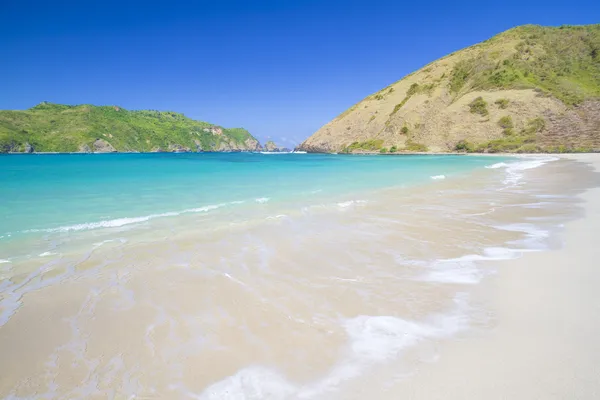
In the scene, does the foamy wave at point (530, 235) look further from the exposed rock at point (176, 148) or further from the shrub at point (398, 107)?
the exposed rock at point (176, 148)

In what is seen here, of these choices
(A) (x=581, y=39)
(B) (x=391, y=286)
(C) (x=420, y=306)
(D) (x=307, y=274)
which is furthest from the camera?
(A) (x=581, y=39)

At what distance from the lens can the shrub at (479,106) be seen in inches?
3337

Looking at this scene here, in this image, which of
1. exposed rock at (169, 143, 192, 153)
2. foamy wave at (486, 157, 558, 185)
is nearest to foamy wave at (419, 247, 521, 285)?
foamy wave at (486, 157, 558, 185)

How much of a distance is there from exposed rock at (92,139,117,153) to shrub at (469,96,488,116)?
157 meters

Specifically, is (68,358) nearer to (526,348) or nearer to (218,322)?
(218,322)

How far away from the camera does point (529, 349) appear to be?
3.23 m

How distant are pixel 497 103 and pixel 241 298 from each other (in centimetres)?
9864

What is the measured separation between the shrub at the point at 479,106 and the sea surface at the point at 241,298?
86764 mm

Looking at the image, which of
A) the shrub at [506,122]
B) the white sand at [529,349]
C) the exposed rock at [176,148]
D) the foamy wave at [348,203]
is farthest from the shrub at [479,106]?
the exposed rock at [176,148]

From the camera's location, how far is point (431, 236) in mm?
8031

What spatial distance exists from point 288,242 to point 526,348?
5.28 m

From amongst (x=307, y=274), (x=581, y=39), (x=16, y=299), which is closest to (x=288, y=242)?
(x=307, y=274)

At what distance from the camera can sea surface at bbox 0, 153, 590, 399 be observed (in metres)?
3.07

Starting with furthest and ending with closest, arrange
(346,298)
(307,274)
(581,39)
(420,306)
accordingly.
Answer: (581,39)
(307,274)
(346,298)
(420,306)
